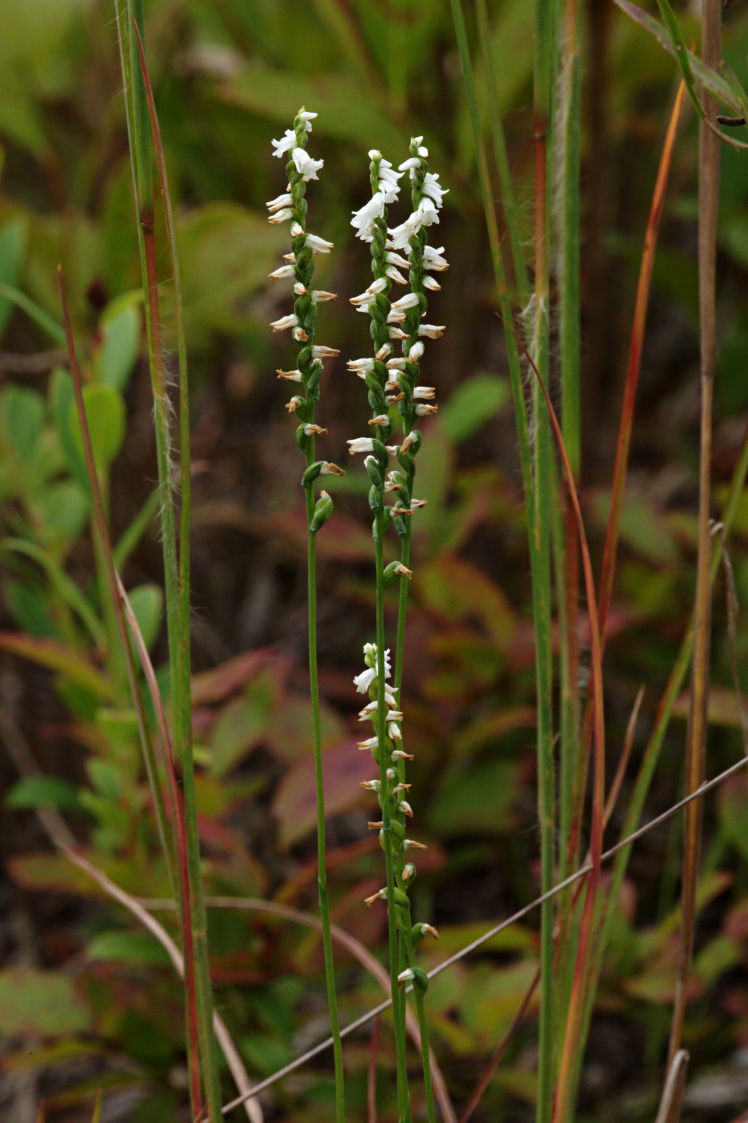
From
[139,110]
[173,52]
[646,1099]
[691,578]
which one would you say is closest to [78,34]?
[173,52]

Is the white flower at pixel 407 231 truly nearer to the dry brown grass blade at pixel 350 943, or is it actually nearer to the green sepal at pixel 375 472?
the green sepal at pixel 375 472

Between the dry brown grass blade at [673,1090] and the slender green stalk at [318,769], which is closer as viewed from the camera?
the slender green stalk at [318,769]

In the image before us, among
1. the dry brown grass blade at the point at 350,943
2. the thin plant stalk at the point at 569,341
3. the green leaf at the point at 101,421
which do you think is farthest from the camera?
the green leaf at the point at 101,421

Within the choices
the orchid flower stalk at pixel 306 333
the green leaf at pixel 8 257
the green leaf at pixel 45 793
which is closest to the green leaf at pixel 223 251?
the green leaf at pixel 8 257

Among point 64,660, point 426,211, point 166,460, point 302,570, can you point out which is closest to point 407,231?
point 426,211

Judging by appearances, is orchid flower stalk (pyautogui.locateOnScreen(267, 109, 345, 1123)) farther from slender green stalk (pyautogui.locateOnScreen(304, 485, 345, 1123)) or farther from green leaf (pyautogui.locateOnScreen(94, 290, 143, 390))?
green leaf (pyautogui.locateOnScreen(94, 290, 143, 390))

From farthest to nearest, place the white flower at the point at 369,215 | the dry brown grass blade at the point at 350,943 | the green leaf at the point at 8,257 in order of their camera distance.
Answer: the green leaf at the point at 8,257 < the dry brown grass blade at the point at 350,943 < the white flower at the point at 369,215

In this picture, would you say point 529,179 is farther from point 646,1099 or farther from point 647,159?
point 647,159

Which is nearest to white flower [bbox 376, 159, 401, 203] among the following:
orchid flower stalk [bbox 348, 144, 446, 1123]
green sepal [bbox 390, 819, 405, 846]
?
orchid flower stalk [bbox 348, 144, 446, 1123]

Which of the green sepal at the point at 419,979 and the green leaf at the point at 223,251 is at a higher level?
the green leaf at the point at 223,251
